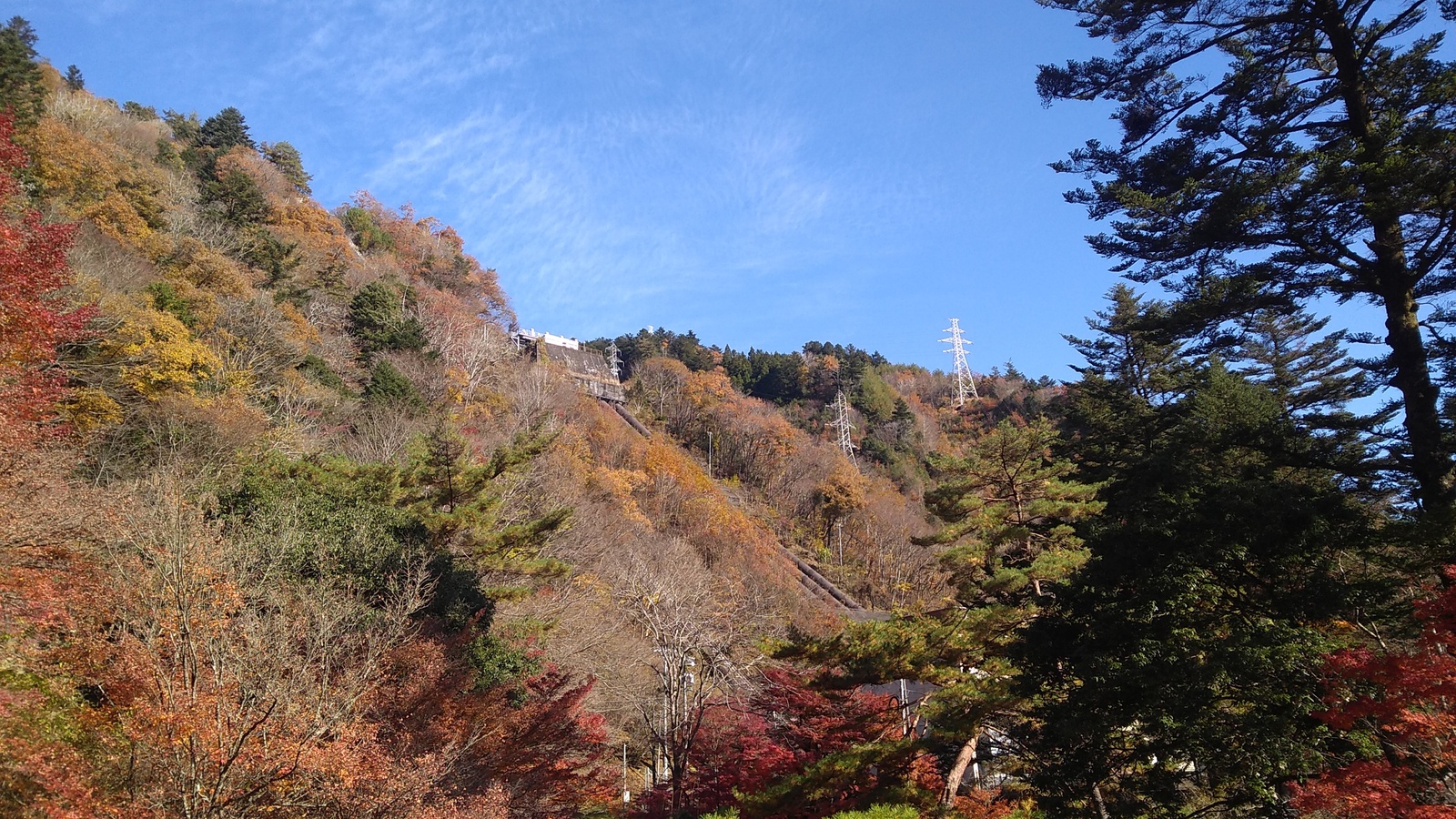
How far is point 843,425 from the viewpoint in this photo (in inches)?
1981

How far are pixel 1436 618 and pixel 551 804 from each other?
11.6m

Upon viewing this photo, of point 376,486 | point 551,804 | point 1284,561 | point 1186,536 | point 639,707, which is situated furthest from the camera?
point 639,707

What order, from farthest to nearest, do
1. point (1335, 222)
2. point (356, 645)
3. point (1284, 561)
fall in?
point (356, 645), point (1284, 561), point (1335, 222)

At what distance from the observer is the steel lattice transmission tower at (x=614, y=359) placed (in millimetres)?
51609

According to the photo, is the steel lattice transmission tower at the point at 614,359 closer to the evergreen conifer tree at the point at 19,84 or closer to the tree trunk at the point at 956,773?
the evergreen conifer tree at the point at 19,84

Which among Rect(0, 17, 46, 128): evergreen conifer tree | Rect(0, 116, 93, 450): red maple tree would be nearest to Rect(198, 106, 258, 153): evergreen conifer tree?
Rect(0, 17, 46, 128): evergreen conifer tree

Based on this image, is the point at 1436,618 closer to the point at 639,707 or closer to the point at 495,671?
the point at 495,671

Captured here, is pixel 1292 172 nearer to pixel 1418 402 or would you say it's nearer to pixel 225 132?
pixel 1418 402

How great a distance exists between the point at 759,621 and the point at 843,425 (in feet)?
94.8

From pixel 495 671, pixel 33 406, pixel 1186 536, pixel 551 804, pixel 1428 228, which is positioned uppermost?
pixel 33 406

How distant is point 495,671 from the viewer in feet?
Result: 41.4

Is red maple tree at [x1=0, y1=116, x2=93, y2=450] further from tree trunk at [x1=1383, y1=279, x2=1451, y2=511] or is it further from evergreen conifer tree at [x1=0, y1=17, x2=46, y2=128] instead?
tree trunk at [x1=1383, y1=279, x2=1451, y2=511]

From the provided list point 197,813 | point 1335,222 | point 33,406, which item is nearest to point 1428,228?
point 1335,222

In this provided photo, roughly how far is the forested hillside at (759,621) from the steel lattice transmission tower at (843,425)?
26.6m
